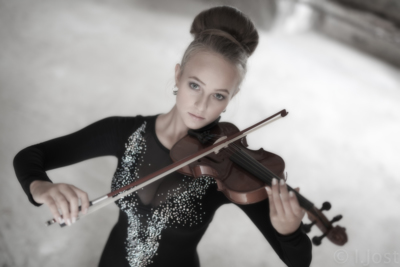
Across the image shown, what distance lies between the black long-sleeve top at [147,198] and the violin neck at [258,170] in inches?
4.8

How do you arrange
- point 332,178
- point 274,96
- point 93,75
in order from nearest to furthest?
point 332,178 < point 93,75 < point 274,96

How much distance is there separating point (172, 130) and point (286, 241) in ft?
1.27

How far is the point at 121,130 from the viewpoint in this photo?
1039 mm

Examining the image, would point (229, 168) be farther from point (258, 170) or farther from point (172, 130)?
point (172, 130)

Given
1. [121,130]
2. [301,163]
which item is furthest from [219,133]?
[301,163]

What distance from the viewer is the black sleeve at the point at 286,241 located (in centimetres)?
84

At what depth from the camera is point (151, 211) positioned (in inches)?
38.6

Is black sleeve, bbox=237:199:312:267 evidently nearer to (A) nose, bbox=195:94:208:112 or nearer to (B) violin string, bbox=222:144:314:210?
(B) violin string, bbox=222:144:314:210

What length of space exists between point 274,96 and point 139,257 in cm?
168

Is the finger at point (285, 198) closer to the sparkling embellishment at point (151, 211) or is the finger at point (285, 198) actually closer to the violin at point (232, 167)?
the violin at point (232, 167)

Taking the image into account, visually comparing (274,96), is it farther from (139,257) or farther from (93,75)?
(139,257)

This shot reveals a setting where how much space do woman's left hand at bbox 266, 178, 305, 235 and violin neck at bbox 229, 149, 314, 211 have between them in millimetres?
36

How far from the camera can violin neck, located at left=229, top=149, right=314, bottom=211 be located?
83 centimetres

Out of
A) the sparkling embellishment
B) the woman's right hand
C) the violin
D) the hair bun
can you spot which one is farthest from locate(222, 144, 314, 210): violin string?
the woman's right hand
